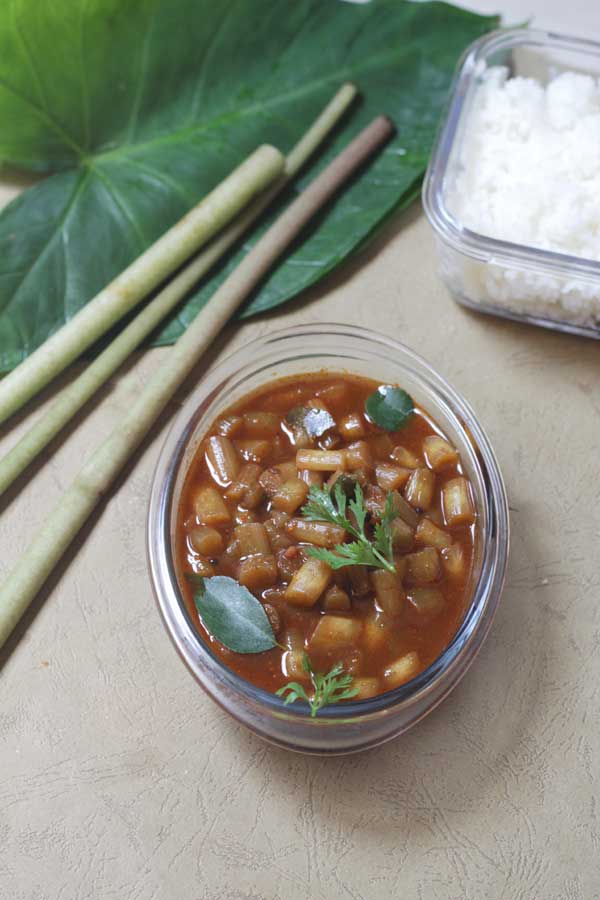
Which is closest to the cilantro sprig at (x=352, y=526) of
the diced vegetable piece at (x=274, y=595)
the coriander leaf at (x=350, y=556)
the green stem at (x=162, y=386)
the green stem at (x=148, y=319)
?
the coriander leaf at (x=350, y=556)

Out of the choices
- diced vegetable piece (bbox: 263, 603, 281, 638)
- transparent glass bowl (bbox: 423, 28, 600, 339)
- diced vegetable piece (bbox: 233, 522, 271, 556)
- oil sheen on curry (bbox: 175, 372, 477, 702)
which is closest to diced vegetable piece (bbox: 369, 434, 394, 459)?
oil sheen on curry (bbox: 175, 372, 477, 702)

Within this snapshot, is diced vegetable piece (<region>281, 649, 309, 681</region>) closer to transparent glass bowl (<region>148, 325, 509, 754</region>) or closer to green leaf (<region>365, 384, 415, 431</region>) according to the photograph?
transparent glass bowl (<region>148, 325, 509, 754</region>)

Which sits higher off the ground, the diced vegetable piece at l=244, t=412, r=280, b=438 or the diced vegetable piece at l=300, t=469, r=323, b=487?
the diced vegetable piece at l=244, t=412, r=280, b=438

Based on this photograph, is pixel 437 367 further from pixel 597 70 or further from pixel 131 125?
pixel 131 125

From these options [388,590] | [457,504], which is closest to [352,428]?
[457,504]

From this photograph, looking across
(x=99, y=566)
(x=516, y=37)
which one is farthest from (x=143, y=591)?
(x=516, y=37)

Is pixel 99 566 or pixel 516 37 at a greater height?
pixel 516 37

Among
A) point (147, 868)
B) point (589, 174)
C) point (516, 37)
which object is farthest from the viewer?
point (516, 37)

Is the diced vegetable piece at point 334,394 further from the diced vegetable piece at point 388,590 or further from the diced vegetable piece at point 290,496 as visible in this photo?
the diced vegetable piece at point 388,590

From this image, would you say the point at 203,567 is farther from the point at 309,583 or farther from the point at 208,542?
the point at 309,583
